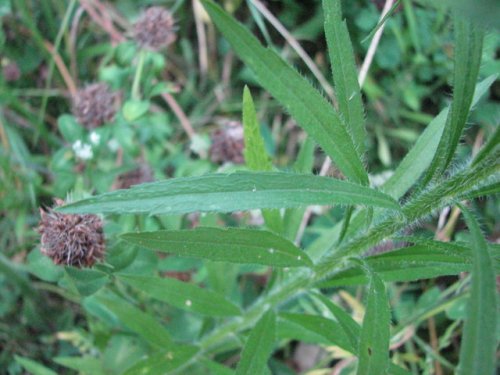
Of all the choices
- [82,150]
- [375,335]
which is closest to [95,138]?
[82,150]

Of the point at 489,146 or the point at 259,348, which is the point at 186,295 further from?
the point at 489,146

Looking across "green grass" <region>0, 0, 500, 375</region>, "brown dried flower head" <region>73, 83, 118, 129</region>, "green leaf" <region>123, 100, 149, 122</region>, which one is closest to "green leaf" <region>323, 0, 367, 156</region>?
"green grass" <region>0, 0, 500, 375</region>

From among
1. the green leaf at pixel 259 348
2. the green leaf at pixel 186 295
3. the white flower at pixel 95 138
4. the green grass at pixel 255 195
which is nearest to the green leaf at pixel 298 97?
the green grass at pixel 255 195

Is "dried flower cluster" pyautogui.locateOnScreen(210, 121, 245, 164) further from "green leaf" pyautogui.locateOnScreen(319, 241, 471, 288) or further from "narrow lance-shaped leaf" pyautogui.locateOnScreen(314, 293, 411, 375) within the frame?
"narrow lance-shaped leaf" pyautogui.locateOnScreen(314, 293, 411, 375)

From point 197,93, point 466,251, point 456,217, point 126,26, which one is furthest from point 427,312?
point 126,26

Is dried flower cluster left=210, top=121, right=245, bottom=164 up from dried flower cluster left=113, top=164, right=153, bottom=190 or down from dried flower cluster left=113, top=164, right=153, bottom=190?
up
